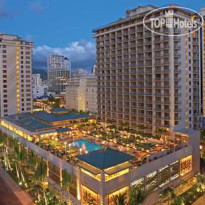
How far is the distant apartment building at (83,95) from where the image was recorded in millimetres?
104844

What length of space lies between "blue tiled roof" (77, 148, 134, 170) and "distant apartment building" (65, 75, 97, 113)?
2940 inches

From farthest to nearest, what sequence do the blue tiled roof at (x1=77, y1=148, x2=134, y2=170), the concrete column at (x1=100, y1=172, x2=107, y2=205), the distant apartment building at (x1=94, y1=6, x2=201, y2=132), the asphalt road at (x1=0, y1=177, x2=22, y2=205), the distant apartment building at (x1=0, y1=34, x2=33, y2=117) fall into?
the distant apartment building at (x1=0, y1=34, x2=33, y2=117), the distant apartment building at (x1=94, y1=6, x2=201, y2=132), the asphalt road at (x1=0, y1=177, x2=22, y2=205), the blue tiled roof at (x1=77, y1=148, x2=134, y2=170), the concrete column at (x1=100, y1=172, x2=107, y2=205)

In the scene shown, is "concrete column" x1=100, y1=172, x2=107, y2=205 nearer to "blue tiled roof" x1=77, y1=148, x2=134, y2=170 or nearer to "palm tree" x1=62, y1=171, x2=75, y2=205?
"blue tiled roof" x1=77, y1=148, x2=134, y2=170

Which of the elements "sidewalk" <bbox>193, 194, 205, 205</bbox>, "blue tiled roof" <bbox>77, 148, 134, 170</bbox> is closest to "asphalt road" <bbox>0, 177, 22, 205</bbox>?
"blue tiled roof" <bbox>77, 148, 134, 170</bbox>

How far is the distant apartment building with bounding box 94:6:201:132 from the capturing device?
51.6m

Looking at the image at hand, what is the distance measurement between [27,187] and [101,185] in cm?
1451

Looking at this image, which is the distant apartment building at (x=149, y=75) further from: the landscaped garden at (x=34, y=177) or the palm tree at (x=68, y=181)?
the palm tree at (x=68, y=181)

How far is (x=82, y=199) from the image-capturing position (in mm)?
28000

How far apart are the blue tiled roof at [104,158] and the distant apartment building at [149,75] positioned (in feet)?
88.8

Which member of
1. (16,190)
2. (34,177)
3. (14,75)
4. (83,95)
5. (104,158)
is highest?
(14,75)

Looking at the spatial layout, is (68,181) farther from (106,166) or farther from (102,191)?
(106,166)

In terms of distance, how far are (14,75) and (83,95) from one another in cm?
3936

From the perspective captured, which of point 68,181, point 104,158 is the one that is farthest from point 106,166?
point 68,181

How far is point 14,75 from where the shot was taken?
7894 centimetres
